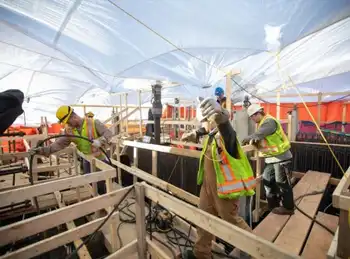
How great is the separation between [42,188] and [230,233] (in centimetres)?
181

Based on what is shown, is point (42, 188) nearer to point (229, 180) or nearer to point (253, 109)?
point (229, 180)

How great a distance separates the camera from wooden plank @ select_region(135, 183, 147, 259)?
1.76 meters

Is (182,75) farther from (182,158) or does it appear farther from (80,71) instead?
(80,71)

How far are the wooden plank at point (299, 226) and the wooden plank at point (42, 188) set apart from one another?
2143 millimetres

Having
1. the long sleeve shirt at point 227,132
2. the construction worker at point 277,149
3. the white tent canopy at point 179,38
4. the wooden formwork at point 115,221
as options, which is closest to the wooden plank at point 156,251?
the wooden formwork at point 115,221

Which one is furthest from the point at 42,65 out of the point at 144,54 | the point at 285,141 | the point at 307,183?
the point at 307,183

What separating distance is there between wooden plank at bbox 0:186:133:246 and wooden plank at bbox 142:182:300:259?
0.56 metres

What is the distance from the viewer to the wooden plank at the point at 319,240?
2287 mm

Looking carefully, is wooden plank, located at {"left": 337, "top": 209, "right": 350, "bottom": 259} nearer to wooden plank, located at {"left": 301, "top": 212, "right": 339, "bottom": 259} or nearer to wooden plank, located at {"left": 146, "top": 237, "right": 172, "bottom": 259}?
wooden plank, located at {"left": 301, "top": 212, "right": 339, "bottom": 259}

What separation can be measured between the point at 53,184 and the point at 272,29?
3.44 metres

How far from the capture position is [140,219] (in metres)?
1.79

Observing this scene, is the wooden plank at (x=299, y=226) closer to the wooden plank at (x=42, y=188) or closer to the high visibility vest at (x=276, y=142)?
the high visibility vest at (x=276, y=142)

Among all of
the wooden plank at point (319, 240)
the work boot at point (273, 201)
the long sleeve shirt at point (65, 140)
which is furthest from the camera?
the work boot at point (273, 201)

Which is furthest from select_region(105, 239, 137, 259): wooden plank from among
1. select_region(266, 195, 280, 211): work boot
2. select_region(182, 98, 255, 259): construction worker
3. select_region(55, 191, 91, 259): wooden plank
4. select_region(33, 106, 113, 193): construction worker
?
select_region(266, 195, 280, 211): work boot
